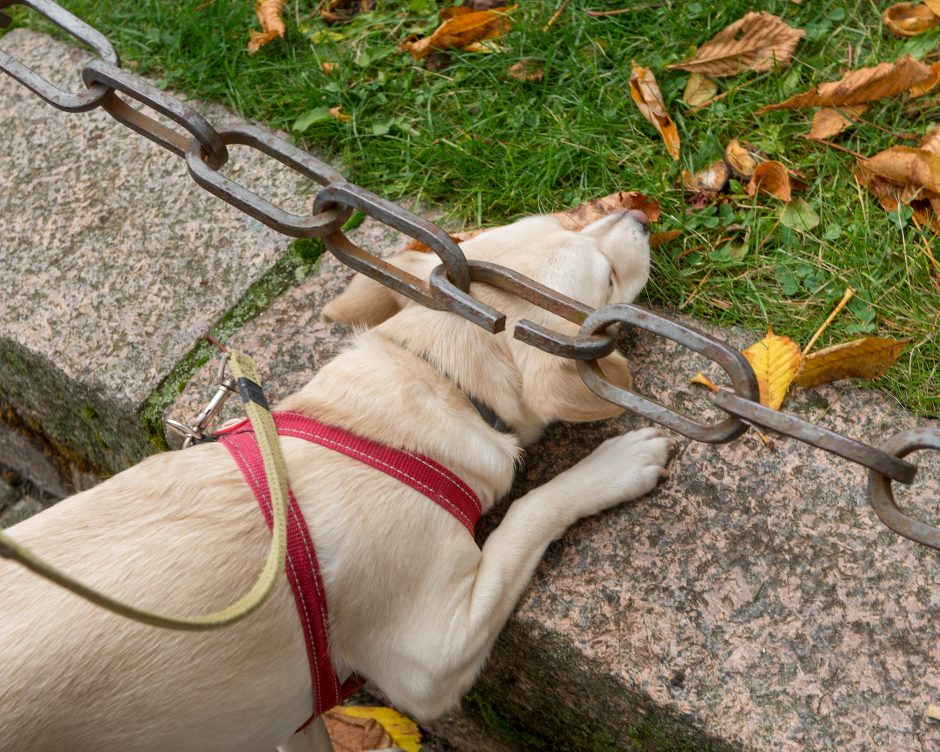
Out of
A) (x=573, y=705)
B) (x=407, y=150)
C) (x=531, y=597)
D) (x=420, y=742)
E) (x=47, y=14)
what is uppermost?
(x=47, y=14)

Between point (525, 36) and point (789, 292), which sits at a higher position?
point (525, 36)

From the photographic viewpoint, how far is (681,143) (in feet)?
10.2

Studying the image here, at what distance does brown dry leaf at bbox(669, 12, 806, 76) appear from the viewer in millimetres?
Result: 3135

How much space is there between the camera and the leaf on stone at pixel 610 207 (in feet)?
9.47

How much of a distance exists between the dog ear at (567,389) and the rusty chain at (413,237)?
1.30ft

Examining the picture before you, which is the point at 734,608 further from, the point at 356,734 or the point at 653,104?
the point at 653,104

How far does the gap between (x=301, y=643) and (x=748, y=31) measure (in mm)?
2377

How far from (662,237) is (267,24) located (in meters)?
1.75

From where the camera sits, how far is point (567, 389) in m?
2.24

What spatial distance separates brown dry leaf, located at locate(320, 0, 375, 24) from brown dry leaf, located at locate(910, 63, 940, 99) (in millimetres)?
1961

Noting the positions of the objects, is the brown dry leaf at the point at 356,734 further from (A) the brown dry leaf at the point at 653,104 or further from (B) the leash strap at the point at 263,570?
(A) the brown dry leaf at the point at 653,104

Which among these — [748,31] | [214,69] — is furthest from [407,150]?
[748,31]

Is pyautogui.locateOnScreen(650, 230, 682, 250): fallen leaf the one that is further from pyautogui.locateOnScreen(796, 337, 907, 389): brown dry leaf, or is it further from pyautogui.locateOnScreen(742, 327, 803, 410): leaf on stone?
pyautogui.locateOnScreen(796, 337, 907, 389): brown dry leaf

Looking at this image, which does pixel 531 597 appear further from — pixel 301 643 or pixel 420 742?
pixel 420 742
